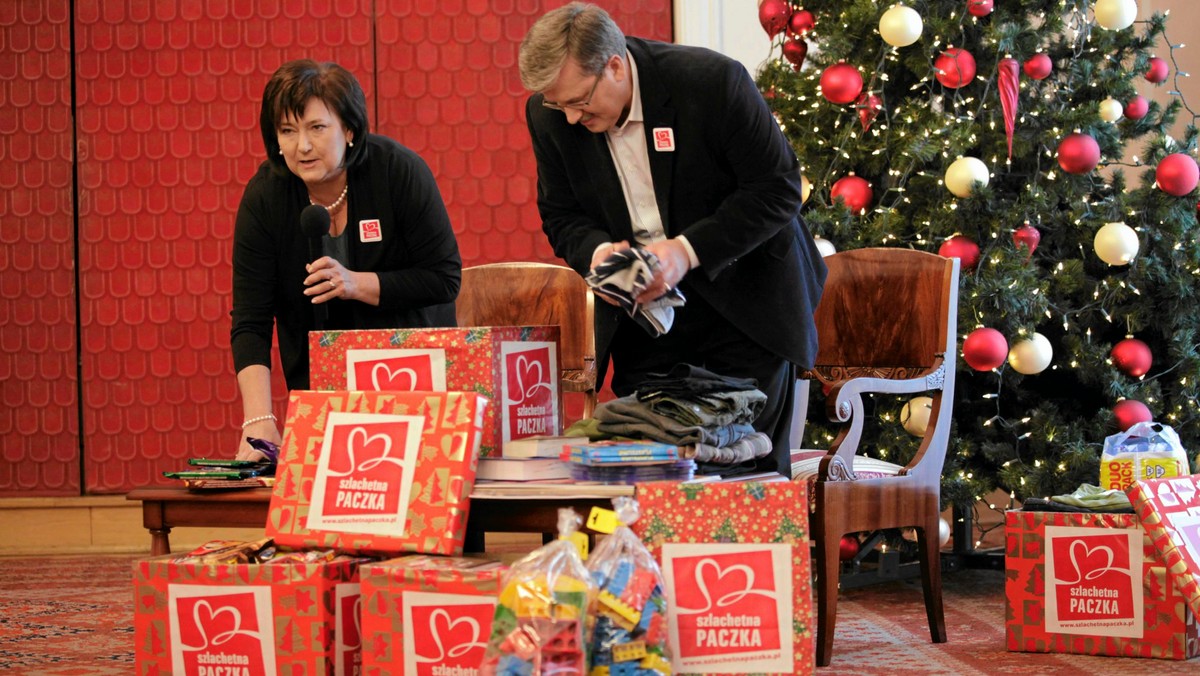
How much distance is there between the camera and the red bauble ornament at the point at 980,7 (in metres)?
3.58

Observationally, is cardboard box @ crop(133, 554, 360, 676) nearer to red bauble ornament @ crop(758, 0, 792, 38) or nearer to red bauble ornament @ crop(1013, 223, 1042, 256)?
red bauble ornament @ crop(1013, 223, 1042, 256)

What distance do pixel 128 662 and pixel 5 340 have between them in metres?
2.35

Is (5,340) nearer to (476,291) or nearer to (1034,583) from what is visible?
(476,291)

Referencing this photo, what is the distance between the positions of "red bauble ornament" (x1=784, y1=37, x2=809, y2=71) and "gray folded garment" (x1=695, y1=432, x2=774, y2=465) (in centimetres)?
208

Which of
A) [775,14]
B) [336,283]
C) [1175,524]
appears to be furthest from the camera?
[775,14]

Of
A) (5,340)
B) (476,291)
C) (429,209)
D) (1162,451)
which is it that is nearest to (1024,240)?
(1162,451)

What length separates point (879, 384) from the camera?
2.84 m

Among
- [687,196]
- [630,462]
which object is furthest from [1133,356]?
[630,462]

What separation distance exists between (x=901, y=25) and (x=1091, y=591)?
→ 163 cm

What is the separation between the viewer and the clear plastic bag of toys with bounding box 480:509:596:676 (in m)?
1.62

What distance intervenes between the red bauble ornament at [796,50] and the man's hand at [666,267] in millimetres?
1937

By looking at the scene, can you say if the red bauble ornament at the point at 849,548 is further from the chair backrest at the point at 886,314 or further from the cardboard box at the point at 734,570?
the cardboard box at the point at 734,570

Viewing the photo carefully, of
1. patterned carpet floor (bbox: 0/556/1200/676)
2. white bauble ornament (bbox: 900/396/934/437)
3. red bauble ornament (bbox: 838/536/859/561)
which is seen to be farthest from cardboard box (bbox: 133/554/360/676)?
white bauble ornament (bbox: 900/396/934/437)

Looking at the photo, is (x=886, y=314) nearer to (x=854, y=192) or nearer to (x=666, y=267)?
(x=854, y=192)
